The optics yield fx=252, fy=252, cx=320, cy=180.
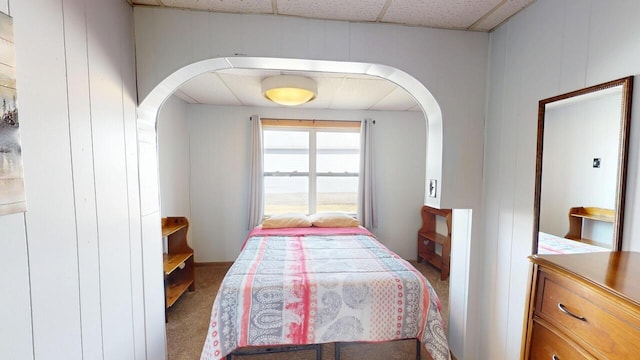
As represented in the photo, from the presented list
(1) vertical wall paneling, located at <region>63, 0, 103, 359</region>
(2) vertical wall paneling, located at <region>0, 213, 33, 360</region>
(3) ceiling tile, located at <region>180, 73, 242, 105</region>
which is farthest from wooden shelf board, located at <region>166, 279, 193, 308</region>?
(3) ceiling tile, located at <region>180, 73, 242, 105</region>

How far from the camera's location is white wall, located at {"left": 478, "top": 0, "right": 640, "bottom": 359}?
93 cm

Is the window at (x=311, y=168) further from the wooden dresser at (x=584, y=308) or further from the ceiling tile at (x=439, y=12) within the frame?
the wooden dresser at (x=584, y=308)

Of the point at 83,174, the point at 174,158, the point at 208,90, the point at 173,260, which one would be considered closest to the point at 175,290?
the point at 173,260

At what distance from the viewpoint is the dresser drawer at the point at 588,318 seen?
25.2 inches

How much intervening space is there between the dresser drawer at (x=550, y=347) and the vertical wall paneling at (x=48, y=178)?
1.60m

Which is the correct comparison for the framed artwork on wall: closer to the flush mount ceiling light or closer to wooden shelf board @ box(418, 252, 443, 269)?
the flush mount ceiling light

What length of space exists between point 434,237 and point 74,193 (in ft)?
12.1

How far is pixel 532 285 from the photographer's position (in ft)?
2.97

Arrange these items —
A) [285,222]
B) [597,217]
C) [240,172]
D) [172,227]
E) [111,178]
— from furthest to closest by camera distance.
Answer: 1. [240,172]
2. [285,222]
3. [172,227]
4. [111,178]
5. [597,217]

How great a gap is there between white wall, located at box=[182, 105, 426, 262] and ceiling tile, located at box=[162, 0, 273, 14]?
7.63 feet

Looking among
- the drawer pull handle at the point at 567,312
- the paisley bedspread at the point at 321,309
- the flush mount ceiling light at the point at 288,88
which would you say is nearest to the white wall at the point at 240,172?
the flush mount ceiling light at the point at 288,88

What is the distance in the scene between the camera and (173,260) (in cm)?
263

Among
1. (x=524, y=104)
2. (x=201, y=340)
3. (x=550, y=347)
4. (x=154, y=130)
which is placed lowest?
(x=201, y=340)

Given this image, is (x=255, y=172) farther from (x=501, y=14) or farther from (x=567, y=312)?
(x=567, y=312)
